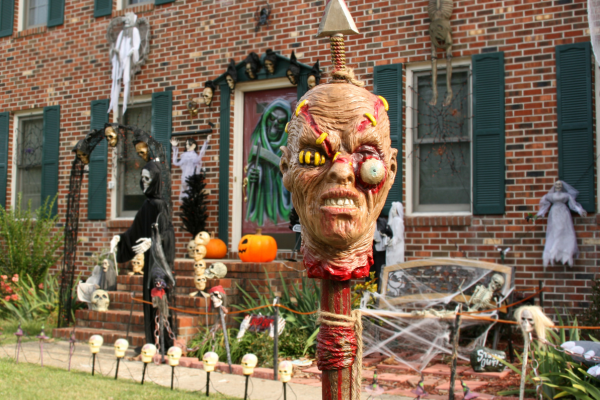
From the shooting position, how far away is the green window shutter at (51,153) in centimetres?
1084

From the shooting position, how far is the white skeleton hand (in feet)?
21.0

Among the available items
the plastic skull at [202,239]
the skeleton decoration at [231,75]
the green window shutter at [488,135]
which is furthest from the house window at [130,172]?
the green window shutter at [488,135]

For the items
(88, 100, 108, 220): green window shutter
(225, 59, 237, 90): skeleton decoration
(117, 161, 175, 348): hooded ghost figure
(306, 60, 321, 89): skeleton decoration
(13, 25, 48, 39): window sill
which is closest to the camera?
(117, 161, 175, 348): hooded ghost figure

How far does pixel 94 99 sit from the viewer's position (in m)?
10.5

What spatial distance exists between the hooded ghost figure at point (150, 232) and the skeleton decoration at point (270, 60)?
2953mm

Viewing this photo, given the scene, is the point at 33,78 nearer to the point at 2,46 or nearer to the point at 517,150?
the point at 2,46

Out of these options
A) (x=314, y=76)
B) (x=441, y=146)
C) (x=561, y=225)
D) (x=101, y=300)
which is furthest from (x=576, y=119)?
(x=101, y=300)

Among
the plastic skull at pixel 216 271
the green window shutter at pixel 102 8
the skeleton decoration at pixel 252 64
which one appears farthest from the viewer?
the green window shutter at pixel 102 8

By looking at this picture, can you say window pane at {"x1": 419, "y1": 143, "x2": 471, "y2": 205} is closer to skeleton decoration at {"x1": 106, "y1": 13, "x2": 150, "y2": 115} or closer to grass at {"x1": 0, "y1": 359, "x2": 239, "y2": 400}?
grass at {"x1": 0, "y1": 359, "x2": 239, "y2": 400}

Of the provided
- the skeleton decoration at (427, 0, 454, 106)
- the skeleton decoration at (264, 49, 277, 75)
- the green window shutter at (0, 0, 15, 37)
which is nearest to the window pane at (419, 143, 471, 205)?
the skeleton decoration at (427, 0, 454, 106)

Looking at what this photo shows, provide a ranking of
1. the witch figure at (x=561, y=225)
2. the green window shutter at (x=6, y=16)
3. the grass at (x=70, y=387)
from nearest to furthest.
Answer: the grass at (x=70, y=387)
the witch figure at (x=561, y=225)
the green window shutter at (x=6, y=16)

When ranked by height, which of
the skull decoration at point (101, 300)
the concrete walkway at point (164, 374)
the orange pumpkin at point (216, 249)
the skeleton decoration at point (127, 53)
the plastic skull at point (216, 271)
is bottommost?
the concrete walkway at point (164, 374)

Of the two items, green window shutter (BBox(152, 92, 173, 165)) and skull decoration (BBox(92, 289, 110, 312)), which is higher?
green window shutter (BBox(152, 92, 173, 165))

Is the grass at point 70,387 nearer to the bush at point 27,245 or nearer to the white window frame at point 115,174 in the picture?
the bush at point 27,245
